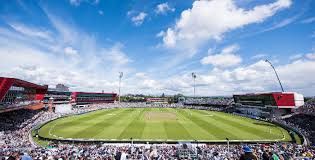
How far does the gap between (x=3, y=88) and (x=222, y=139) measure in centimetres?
3615

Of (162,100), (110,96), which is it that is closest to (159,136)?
(110,96)

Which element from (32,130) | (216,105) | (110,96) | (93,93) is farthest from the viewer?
(110,96)

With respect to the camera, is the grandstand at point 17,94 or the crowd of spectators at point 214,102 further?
the crowd of spectators at point 214,102

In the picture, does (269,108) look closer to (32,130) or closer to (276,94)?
(276,94)

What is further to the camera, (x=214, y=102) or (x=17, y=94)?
(x=214, y=102)

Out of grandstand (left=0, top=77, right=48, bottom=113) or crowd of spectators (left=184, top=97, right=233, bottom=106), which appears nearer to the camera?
grandstand (left=0, top=77, right=48, bottom=113)

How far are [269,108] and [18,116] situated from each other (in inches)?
2437

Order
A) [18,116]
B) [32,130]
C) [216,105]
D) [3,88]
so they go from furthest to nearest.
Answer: [216,105], [18,116], [32,130], [3,88]

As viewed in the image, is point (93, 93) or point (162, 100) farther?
point (162, 100)

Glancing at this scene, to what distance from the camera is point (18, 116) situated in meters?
53.1

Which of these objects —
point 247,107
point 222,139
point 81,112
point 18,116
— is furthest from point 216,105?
point 18,116

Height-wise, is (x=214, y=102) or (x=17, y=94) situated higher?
(x=17, y=94)

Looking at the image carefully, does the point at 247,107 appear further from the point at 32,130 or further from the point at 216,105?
the point at 32,130

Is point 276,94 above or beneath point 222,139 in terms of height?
above
